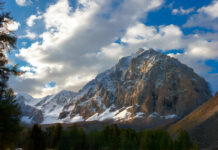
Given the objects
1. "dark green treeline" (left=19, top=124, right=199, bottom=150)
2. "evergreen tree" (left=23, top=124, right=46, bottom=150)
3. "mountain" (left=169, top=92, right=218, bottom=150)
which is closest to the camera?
"evergreen tree" (left=23, top=124, right=46, bottom=150)

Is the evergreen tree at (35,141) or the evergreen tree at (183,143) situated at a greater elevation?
the evergreen tree at (35,141)

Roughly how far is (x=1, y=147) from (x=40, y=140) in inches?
506

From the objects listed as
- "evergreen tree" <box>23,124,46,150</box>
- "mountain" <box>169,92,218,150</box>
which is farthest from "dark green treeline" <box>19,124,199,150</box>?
"mountain" <box>169,92,218,150</box>

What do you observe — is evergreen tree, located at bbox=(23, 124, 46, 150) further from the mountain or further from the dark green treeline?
the mountain

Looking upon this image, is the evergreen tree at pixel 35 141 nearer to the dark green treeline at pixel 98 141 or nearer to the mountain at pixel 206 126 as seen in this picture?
the dark green treeline at pixel 98 141

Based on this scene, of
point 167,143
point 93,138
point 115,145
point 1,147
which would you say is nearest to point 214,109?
point 167,143

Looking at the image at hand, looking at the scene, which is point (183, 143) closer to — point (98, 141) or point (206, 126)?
point (98, 141)

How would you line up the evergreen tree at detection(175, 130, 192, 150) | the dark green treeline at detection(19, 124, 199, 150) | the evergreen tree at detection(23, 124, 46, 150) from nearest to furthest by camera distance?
the evergreen tree at detection(23, 124, 46, 150) → the dark green treeline at detection(19, 124, 199, 150) → the evergreen tree at detection(175, 130, 192, 150)

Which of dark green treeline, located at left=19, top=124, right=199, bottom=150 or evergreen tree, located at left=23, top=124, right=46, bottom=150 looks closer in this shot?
evergreen tree, located at left=23, top=124, right=46, bottom=150

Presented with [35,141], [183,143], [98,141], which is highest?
[35,141]

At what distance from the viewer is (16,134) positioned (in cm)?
2625

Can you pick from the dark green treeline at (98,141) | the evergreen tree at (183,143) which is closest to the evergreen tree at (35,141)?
the dark green treeline at (98,141)

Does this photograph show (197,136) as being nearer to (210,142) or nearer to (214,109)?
(210,142)

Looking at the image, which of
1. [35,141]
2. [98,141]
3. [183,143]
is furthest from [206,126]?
[35,141]
